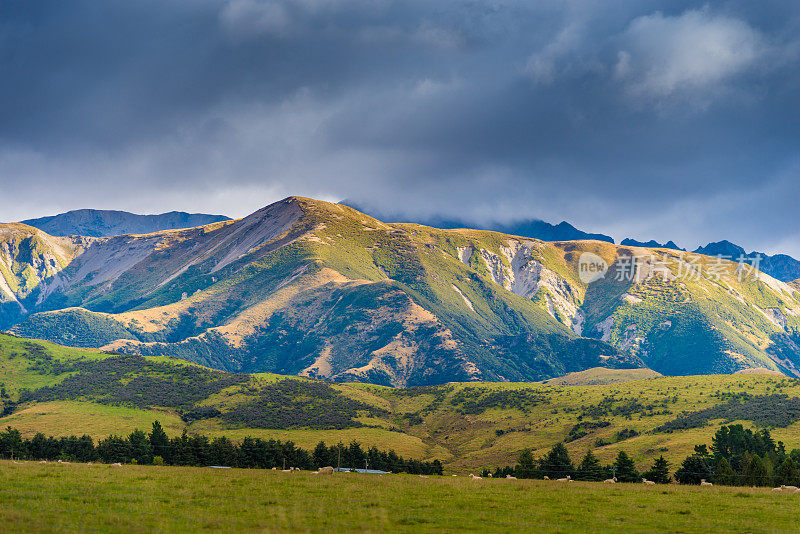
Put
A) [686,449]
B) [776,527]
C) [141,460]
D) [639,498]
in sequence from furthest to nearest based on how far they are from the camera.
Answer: [686,449], [141,460], [639,498], [776,527]

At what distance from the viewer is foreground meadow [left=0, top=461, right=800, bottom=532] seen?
33.0 m

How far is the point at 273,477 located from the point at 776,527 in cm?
3869

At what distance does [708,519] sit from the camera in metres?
39.2

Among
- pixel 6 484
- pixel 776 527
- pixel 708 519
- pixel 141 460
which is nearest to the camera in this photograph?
pixel 776 527

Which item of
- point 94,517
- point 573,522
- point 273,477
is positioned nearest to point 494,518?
point 573,522

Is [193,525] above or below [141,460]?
above

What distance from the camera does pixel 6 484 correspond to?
44.8 m

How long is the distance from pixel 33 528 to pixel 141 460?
5172 inches

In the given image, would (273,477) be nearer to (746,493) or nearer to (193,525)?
(193,525)

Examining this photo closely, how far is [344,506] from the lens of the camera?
39.7 metres

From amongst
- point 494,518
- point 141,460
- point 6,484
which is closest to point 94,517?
point 6,484

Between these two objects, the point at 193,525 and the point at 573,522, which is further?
the point at 573,522

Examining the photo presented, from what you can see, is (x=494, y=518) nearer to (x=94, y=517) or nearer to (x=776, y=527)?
(x=776, y=527)

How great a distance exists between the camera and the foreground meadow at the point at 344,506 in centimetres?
3297
